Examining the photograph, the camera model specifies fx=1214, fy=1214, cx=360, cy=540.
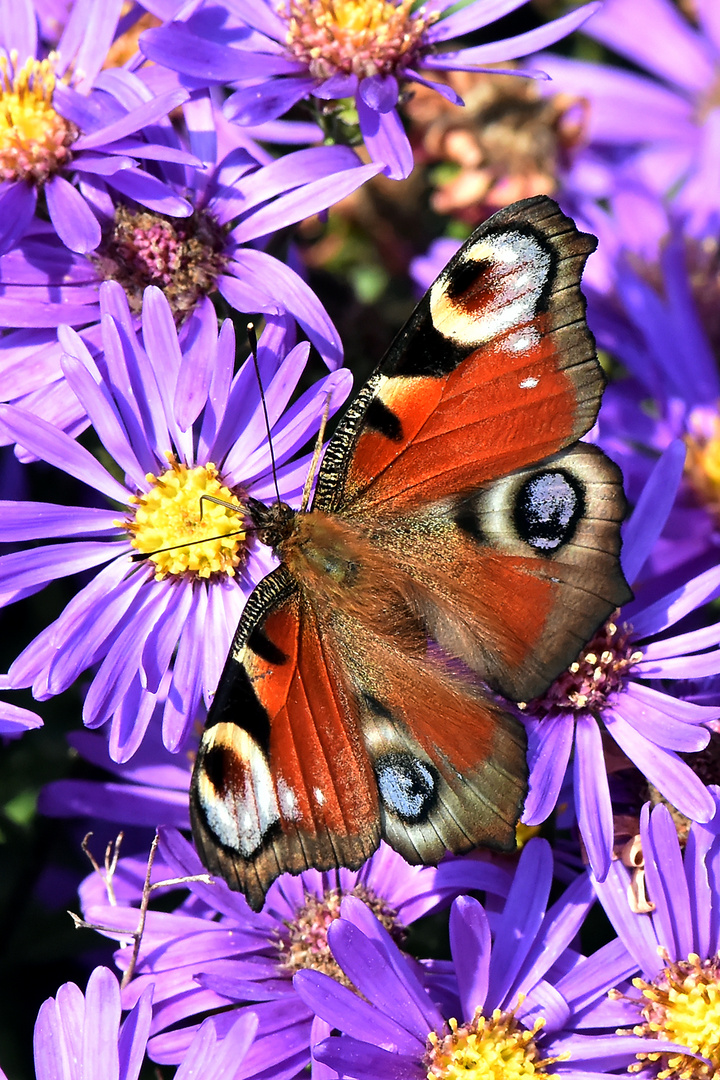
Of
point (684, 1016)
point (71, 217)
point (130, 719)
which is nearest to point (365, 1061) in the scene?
point (684, 1016)

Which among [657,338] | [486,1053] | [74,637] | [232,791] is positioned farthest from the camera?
[657,338]

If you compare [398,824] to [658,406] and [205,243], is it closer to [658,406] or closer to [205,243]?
[205,243]

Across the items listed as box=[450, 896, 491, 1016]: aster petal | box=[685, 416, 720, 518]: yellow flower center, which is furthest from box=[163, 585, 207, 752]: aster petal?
box=[685, 416, 720, 518]: yellow flower center

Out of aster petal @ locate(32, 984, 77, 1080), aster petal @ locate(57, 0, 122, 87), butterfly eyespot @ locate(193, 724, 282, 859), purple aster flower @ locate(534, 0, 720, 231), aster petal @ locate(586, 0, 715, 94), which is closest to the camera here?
butterfly eyespot @ locate(193, 724, 282, 859)

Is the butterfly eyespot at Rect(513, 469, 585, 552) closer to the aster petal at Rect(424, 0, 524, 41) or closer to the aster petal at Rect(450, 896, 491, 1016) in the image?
the aster petal at Rect(450, 896, 491, 1016)

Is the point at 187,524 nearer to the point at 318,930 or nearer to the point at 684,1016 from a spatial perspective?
the point at 318,930

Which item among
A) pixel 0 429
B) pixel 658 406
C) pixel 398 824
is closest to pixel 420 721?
pixel 398 824

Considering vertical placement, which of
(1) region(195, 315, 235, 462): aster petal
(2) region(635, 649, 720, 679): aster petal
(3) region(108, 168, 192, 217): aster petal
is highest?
(3) region(108, 168, 192, 217): aster petal
